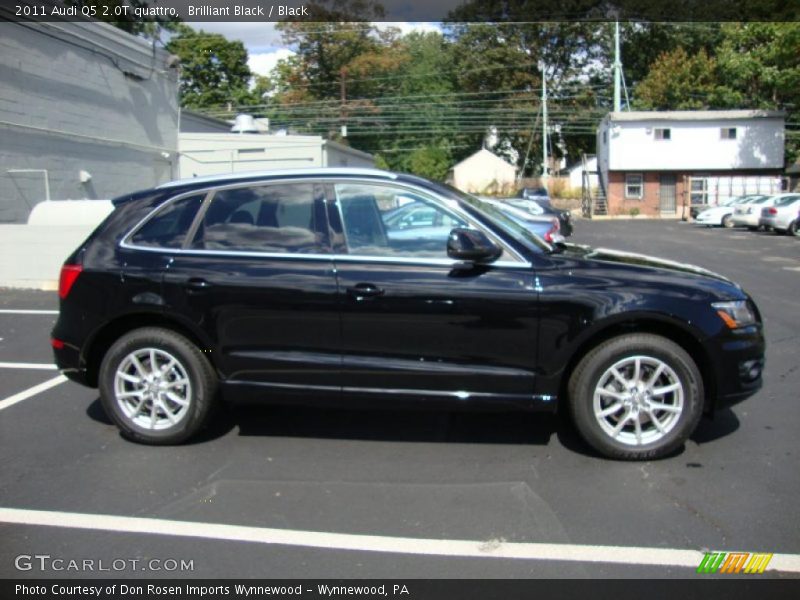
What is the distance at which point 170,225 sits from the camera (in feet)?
15.9

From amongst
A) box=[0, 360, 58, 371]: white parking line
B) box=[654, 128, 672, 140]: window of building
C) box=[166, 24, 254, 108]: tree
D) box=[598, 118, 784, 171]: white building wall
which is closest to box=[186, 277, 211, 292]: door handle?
box=[0, 360, 58, 371]: white parking line

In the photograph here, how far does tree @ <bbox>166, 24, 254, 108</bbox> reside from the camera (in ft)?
182

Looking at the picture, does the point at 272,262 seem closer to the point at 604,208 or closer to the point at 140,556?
the point at 140,556

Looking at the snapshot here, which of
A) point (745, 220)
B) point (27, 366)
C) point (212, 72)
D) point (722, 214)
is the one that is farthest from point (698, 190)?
point (27, 366)

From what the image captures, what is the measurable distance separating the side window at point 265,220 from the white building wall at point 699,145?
133ft

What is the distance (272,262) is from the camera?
15.1 ft

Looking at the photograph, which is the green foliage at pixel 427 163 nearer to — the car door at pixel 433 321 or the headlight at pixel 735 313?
the car door at pixel 433 321

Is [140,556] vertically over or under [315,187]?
under

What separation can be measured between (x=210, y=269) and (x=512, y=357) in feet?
6.54

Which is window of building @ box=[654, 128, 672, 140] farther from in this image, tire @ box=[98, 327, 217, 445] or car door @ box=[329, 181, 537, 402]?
tire @ box=[98, 327, 217, 445]

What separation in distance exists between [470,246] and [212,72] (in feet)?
195

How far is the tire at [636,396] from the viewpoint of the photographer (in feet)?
14.3

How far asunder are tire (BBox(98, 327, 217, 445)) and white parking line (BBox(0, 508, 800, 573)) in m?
0.97

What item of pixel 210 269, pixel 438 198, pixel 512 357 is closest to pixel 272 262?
pixel 210 269
